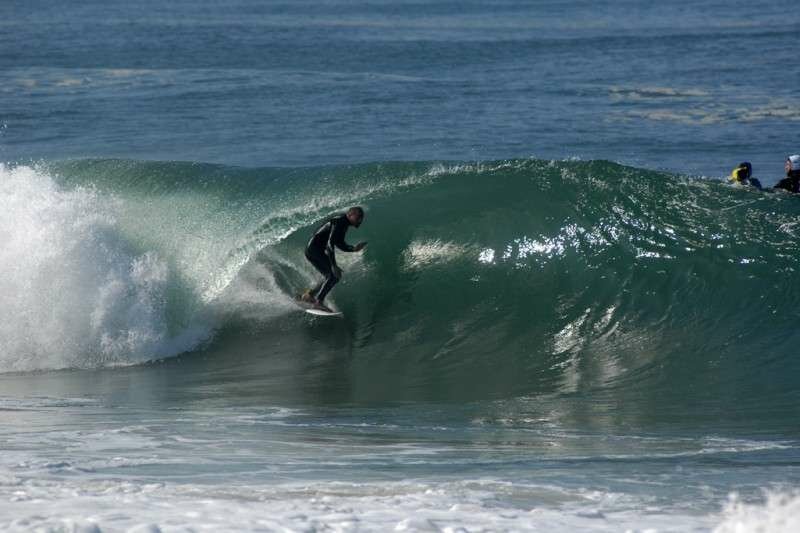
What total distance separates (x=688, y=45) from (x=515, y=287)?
106ft

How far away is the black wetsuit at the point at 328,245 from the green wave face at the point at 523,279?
0.78 meters

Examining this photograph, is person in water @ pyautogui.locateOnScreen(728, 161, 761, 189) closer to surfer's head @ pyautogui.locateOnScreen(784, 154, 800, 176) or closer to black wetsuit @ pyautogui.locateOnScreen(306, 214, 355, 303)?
surfer's head @ pyautogui.locateOnScreen(784, 154, 800, 176)

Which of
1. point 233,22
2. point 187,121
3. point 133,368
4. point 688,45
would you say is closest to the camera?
point 133,368

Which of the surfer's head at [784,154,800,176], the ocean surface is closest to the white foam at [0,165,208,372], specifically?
the ocean surface

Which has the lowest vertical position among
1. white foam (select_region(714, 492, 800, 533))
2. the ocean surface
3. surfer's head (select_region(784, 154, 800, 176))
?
white foam (select_region(714, 492, 800, 533))

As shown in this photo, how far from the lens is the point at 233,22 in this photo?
182ft

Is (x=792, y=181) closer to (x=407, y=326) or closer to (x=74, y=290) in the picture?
(x=407, y=326)

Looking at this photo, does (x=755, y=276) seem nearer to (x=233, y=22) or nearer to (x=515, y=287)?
(x=515, y=287)

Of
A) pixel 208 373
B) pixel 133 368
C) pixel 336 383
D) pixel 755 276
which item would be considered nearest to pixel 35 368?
pixel 133 368

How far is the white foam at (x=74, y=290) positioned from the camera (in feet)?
41.5

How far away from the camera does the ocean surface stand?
5941mm

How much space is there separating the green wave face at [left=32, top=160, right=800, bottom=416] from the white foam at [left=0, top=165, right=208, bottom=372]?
460mm

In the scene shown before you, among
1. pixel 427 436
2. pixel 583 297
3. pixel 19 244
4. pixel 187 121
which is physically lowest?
pixel 427 436

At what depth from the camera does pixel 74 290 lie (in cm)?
1316
